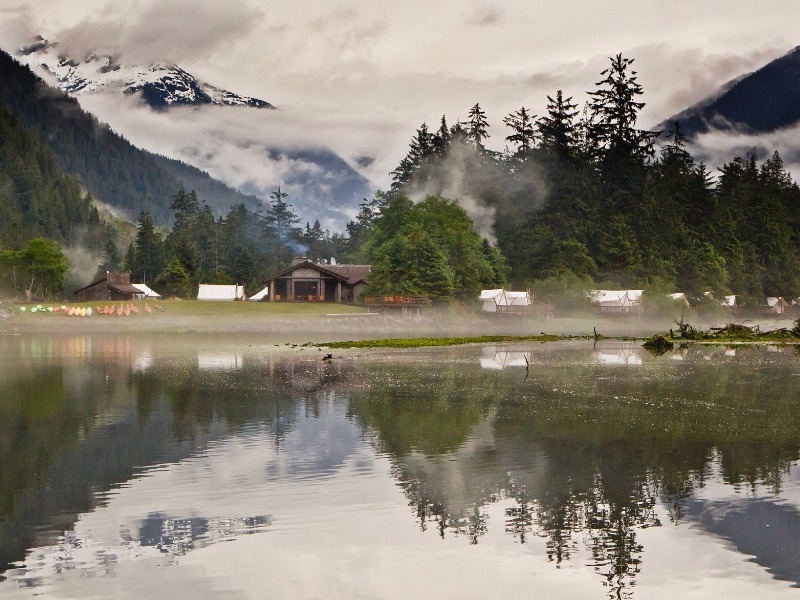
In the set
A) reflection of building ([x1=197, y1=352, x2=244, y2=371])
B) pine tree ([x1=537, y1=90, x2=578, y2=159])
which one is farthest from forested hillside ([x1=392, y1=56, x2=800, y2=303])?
reflection of building ([x1=197, y1=352, x2=244, y2=371])

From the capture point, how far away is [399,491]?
21.8m

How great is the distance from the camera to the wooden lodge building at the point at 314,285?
139 m

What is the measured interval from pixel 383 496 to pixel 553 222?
514 ft

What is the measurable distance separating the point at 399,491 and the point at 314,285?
119580mm

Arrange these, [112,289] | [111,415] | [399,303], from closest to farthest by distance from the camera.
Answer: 1. [111,415]
2. [399,303]
3. [112,289]

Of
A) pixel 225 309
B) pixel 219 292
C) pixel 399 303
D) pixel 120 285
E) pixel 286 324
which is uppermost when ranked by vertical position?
pixel 120 285

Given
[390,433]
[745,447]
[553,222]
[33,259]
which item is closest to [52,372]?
[390,433]

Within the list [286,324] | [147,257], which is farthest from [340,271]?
[147,257]

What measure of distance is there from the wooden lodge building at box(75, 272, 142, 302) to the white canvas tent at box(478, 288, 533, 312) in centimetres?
6274

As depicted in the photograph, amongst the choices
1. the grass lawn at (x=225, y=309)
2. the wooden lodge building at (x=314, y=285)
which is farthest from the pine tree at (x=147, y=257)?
the grass lawn at (x=225, y=309)

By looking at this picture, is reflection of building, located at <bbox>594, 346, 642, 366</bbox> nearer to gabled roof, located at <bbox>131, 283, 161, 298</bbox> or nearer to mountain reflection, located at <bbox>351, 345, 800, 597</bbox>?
mountain reflection, located at <bbox>351, 345, 800, 597</bbox>

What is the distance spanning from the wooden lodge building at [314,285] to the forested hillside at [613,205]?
105 feet

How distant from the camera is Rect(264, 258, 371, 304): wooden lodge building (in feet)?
457

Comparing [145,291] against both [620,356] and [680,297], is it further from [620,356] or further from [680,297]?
[620,356]
